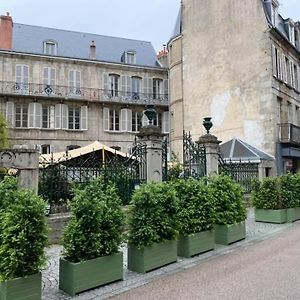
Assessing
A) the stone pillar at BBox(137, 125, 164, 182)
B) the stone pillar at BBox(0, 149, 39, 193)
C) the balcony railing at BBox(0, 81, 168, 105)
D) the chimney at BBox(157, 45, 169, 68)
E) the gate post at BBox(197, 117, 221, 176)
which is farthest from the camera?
the chimney at BBox(157, 45, 169, 68)

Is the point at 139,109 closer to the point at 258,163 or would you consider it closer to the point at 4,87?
the point at 4,87

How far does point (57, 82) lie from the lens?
26.5 metres

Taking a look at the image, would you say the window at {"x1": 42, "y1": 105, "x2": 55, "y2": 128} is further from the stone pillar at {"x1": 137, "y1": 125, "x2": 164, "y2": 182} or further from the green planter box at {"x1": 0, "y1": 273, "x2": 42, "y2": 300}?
the green planter box at {"x1": 0, "y1": 273, "x2": 42, "y2": 300}

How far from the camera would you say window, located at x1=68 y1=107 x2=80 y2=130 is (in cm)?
2678

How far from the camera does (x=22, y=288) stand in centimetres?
427

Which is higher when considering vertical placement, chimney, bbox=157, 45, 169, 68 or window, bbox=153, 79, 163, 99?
chimney, bbox=157, 45, 169, 68

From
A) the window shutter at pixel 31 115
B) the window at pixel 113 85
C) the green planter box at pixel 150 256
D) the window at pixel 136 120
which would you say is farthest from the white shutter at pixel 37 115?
the green planter box at pixel 150 256

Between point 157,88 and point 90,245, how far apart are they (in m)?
25.1

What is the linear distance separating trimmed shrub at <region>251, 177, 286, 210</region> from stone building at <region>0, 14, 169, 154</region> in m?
Result: 17.5

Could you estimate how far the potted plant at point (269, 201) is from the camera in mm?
10672

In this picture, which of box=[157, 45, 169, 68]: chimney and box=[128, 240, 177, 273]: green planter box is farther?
box=[157, 45, 169, 68]: chimney

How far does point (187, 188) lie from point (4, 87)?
21.5m

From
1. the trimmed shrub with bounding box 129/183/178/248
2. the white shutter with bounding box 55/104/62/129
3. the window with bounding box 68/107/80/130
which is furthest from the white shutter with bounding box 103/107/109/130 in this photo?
the trimmed shrub with bounding box 129/183/178/248

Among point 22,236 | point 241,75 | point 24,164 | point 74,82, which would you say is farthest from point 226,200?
point 74,82
